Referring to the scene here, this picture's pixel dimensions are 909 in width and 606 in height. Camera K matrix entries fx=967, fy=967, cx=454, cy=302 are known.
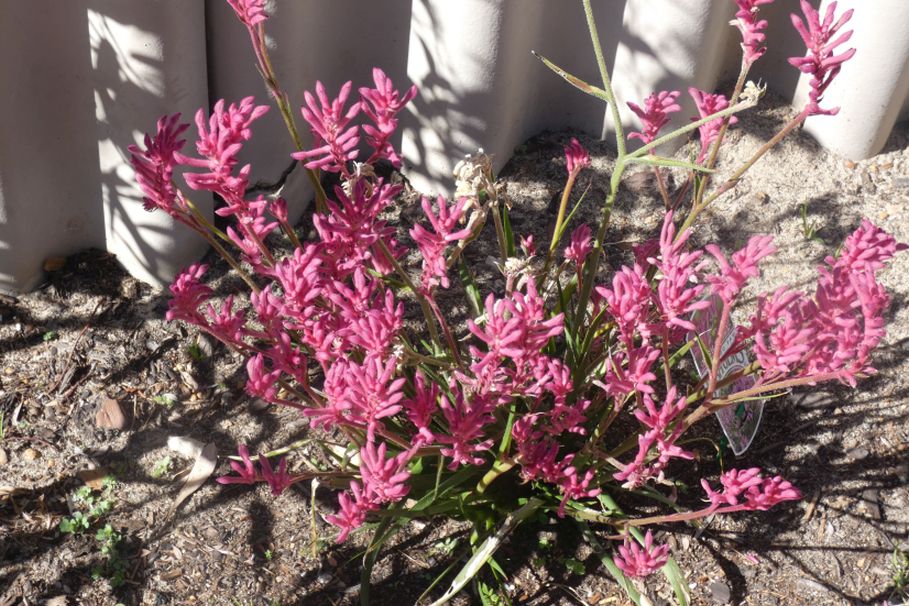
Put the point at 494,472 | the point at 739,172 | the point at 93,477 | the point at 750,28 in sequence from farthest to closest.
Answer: the point at 93,477 → the point at 494,472 → the point at 739,172 → the point at 750,28

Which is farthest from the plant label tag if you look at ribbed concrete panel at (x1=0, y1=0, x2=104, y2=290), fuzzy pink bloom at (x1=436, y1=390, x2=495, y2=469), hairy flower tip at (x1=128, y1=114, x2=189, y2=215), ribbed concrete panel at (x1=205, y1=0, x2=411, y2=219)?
ribbed concrete panel at (x1=0, y1=0, x2=104, y2=290)

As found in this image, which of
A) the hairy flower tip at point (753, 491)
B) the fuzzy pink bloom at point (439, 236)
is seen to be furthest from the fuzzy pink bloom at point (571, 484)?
the fuzzy pink bloom at point (439, 236)

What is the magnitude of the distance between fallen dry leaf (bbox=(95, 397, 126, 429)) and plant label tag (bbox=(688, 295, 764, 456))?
5.53ft

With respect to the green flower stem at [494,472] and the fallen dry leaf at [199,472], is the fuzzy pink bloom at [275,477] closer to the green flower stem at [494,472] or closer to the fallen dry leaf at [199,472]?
the green flower stem at [494,472]

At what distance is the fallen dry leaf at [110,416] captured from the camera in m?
2.90

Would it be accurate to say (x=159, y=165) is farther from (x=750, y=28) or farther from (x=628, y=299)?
(x=750, y=28)

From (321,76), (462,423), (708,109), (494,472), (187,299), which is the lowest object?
(494,472)

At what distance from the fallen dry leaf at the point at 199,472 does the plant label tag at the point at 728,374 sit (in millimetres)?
1404

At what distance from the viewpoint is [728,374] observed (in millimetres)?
2412

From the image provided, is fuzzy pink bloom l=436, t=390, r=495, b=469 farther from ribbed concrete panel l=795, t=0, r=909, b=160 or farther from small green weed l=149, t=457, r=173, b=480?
ribbed concrete panel l=795, t=0, r=909, b=160

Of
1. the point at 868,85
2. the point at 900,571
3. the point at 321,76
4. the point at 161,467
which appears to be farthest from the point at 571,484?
the point at 868,85

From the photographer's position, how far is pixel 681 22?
3334mm

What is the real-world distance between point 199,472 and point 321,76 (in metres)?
1.45

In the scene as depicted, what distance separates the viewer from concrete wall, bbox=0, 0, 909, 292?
9.34ft
